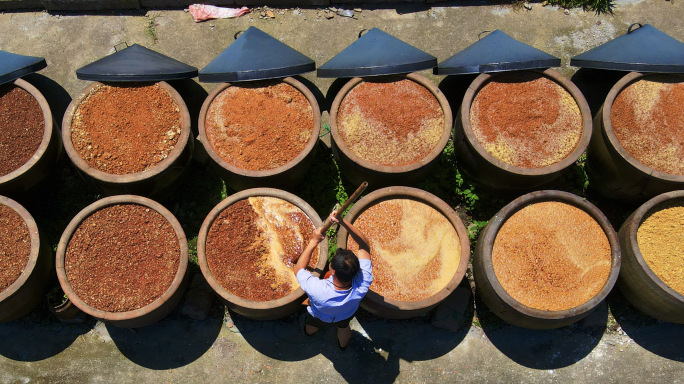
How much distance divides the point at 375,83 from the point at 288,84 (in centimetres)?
90

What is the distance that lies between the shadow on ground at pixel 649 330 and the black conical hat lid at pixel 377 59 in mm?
3163

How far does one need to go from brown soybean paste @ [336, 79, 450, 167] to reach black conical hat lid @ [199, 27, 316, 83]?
2.22 feet

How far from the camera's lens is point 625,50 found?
5.55m

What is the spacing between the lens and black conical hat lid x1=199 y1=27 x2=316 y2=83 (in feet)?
17.4

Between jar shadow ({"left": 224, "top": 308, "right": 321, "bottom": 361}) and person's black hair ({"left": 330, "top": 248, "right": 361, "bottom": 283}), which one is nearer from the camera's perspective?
person's black hair ({"left": 330, "top": 248, "right": 361, "bottom": 283})

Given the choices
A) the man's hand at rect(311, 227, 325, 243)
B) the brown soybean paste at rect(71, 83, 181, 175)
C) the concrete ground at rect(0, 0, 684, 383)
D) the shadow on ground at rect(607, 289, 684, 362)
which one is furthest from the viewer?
the shadow on ground at rect(607, 289, 684, 362)

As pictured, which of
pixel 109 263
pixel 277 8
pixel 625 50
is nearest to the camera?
pixel 109 263

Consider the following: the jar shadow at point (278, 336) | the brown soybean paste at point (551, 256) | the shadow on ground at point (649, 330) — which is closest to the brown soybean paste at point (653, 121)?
the brown soybean paste at point (551, 256)

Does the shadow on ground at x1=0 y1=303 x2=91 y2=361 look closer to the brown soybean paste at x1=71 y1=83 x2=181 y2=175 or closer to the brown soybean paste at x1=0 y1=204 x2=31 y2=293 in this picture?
the brown soybean paste at x1=0 y1=204 x2=31 y2=293

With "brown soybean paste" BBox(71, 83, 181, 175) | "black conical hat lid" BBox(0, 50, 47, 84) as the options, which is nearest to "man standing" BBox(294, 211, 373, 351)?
"brown soybean paste" BBox(71, 83, 181, 175)

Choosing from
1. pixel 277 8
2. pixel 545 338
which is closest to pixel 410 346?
pixel 545 338

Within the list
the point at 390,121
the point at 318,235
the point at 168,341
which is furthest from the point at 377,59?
the point at 168,341

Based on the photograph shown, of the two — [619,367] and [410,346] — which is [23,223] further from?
[619,367]

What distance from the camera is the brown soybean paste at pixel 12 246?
4742mm
